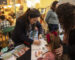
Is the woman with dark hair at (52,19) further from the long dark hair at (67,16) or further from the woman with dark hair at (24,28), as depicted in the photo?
the long dark hair at (67,16)

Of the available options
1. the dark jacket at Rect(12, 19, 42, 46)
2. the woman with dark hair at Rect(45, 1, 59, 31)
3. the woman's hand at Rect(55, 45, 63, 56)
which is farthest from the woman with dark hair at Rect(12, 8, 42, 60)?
the woman with dark hair at Rect(45, 1, 59, 31)

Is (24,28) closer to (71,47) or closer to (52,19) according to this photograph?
(71,47)

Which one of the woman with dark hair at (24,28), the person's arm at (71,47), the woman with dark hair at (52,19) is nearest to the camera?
the person's arm at (71,47)

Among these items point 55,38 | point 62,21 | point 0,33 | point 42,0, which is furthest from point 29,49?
point 42,0

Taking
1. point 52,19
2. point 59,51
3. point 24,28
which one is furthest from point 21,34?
point 52,19

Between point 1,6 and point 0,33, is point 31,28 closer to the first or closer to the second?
point 0,33

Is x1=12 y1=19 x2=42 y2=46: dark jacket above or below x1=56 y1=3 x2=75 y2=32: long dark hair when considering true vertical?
below

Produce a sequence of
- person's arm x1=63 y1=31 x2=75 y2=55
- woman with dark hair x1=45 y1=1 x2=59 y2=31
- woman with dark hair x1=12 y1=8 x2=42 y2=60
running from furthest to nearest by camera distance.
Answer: woman with dark hair x1=45 y1=1 x2=59 y2=31
woman with dark hair x1=12 y1=8 x2=42 y2=60
person's arm x1=63 y1=31 x2=75 y2=55

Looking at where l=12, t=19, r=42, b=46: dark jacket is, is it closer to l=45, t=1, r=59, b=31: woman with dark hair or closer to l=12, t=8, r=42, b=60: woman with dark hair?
l=12, t=8, r=42, b=60: woman with dark hair

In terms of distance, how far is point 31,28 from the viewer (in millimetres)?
1818

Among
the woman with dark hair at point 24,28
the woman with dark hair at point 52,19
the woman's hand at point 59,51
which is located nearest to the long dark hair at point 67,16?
the woman's hand at point 59,51

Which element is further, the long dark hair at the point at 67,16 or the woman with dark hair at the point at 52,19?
the woman with dark hair at the point at 52,19

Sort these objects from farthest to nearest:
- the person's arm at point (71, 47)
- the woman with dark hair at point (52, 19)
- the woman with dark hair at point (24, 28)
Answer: the woman with dark hair at point (52, 19)
the woman with dark hair at point (24, 28)
the person's arm at point (71, 47)

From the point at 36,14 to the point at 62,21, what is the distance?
26.5 inches
